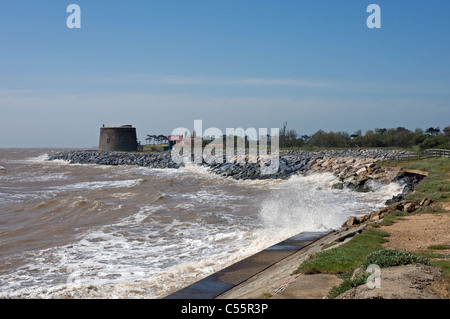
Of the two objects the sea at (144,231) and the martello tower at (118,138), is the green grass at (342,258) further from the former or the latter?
the martello tower at (118,138)

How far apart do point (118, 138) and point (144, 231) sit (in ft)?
210

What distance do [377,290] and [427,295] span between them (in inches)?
23.7

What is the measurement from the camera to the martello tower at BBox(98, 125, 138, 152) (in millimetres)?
76713

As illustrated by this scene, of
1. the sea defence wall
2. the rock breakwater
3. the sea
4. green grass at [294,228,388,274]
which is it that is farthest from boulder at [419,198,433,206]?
the rock breakwater

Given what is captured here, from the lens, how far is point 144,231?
15.6 m

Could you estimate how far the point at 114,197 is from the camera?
2539cm

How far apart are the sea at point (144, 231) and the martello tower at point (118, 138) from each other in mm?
47754

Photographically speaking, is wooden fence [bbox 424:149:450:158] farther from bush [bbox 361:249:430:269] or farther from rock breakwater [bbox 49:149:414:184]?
bush [bbox 361:249:430:269]

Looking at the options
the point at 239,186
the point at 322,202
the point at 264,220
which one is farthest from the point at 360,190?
the point at 264,220

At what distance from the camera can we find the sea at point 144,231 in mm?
9680

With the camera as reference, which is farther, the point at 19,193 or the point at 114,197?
the point at 19,193

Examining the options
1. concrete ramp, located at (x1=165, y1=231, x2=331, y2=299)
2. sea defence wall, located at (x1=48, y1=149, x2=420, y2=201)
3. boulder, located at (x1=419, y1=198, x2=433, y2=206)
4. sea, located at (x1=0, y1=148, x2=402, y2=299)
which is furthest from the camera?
sea defence wall, located at (x1=48, y1=149, x2=420, y2=201)

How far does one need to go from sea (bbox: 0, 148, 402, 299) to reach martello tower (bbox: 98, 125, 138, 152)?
4775 centimetres

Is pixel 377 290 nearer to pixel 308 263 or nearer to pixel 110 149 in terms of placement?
pixel 308 263
